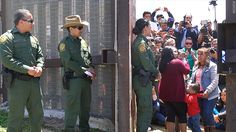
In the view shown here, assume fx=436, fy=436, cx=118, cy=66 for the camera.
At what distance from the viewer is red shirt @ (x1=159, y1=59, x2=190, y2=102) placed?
7.14 metres

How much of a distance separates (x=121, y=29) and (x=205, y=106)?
6.51 feet

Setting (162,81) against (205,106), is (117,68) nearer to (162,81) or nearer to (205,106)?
(162,81)

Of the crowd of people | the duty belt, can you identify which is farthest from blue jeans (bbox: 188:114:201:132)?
the duty belt

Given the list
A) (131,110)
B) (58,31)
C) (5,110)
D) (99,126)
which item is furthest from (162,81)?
(5,110)

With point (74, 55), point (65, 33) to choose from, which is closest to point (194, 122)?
point (74, 55)

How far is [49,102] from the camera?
8.34 m

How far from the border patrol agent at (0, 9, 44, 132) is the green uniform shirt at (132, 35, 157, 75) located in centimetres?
157

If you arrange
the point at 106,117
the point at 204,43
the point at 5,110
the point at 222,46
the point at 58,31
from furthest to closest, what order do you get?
the point at 204,43, the point at 5,110, the point at 58,31, the point at 106,117, the point at 222,46

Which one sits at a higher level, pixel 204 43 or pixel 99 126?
pixel 204 43

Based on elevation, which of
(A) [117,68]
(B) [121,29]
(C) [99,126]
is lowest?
(C) [99,126]

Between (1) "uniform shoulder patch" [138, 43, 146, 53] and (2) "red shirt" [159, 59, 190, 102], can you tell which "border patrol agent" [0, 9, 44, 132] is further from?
(2) "red shirt" [159, 59, 190, 102]

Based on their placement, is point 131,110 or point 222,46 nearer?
point 222,46

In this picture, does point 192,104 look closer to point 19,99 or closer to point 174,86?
point 174,86

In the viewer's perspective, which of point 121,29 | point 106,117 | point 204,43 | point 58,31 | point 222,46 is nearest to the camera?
point 222,46
